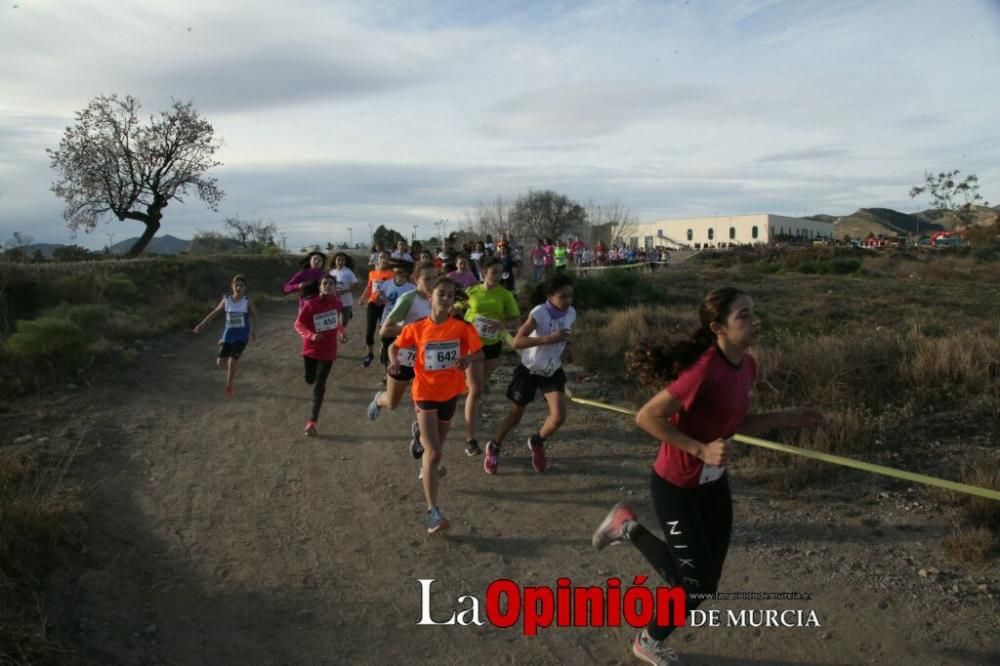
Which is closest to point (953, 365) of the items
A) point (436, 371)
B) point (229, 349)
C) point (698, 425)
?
point (698, 425)

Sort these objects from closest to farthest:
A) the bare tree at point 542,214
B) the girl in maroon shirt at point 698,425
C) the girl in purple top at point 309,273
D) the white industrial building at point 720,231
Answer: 1. the girl in maroon shirt at point 698,425
2. the girl in purple top at point 309,273
3. the bare tree at point 542,214
4. the white industrial building at point 720,231

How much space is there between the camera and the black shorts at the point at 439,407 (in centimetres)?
536

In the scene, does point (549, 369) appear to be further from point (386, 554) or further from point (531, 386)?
point (386, 554)

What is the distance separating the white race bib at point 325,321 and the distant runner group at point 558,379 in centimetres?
1

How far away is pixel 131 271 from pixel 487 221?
46.0 meters

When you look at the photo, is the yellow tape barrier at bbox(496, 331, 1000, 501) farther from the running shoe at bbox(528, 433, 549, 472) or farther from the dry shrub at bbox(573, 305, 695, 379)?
the dry shrub at bbox(573, 305, 695, 379)

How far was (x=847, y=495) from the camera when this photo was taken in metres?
6.01

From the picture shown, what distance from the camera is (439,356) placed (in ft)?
17.9

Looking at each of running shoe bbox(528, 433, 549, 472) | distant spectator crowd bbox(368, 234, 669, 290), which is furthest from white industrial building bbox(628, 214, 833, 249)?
running shoe bbox(528, 433, 549, 472)

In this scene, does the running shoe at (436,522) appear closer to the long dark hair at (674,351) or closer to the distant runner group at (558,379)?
the distant runner group at (558,379)

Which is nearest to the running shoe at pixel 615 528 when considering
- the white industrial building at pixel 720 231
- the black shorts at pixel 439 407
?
the black shorts at pixel 439 407

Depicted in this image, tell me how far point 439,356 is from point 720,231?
4176 inches

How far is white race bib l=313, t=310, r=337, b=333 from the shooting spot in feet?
26.1

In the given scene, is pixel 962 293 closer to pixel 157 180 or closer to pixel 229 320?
pixel 229 320
